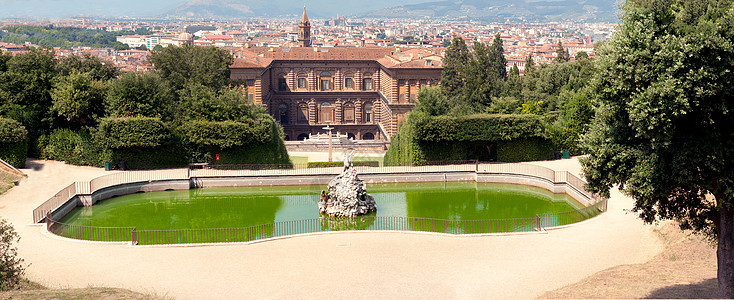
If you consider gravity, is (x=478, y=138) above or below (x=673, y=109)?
below

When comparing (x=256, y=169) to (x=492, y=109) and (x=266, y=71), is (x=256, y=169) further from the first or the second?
(x=266, y=71)

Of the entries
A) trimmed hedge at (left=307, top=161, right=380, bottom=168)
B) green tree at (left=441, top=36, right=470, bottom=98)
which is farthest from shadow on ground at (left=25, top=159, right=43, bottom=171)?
green tree at (left=441, top=36, right=470, bottom=98)

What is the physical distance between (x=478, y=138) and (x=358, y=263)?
2088 cm

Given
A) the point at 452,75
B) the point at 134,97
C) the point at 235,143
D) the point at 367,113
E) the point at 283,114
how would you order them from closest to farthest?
the point at 235,143
the point at 134,97
the point at 452,75
the point at 283,114
the point at 367,113

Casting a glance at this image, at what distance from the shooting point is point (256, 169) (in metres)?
41.1

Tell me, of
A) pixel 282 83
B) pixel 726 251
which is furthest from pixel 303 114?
pixel 726 251

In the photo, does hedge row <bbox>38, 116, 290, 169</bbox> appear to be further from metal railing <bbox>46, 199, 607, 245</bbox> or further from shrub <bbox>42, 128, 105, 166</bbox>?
metal railing <bbox>46, 199, 607, 245</bbox>

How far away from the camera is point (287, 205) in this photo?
1390 inches

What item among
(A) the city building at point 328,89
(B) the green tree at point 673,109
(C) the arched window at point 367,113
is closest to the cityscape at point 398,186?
(B) the green tree at point 673,109

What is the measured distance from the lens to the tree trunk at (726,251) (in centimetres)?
1692

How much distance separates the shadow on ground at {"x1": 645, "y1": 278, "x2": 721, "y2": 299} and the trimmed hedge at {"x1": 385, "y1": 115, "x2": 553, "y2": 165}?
24199 mm

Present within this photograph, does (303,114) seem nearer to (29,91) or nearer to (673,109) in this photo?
(29,91)

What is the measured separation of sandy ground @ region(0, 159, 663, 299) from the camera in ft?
67.3

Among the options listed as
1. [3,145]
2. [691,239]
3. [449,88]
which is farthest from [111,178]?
[449,88]
